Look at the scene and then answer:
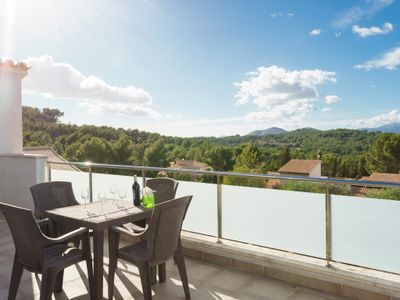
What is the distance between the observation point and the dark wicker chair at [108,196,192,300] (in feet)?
9.04

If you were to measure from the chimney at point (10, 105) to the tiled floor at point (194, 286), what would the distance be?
131 inches

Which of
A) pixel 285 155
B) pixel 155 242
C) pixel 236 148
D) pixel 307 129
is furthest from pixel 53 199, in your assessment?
pixel 236 148

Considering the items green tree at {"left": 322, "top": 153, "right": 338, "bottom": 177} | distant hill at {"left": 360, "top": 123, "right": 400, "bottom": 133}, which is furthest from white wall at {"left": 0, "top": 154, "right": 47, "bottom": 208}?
distant hill at {"left": 360, "top": 123, "right": 400, "bottom": 133}

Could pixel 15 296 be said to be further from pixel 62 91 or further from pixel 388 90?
pixel 388 90

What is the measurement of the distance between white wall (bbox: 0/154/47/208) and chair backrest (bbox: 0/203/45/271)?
358 centimetres

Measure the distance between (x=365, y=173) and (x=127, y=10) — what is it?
40.4 meters

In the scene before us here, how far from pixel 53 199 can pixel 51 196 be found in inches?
1.5

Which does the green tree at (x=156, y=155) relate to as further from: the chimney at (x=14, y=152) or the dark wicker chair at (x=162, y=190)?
the dark wicker chair at (x=162, y=190)

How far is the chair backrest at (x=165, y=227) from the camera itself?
8.98 feet

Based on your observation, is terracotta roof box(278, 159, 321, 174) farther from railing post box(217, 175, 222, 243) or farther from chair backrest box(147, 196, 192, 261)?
chair backrest box(147, 196, 192, 261)

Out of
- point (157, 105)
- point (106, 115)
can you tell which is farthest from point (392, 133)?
point (106, 115)

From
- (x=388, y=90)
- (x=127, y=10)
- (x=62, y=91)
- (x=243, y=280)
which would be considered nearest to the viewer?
(x=243, y=280)

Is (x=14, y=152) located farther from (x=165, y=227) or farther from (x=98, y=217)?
(x=165, y=227)

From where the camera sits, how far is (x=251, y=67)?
144ft
